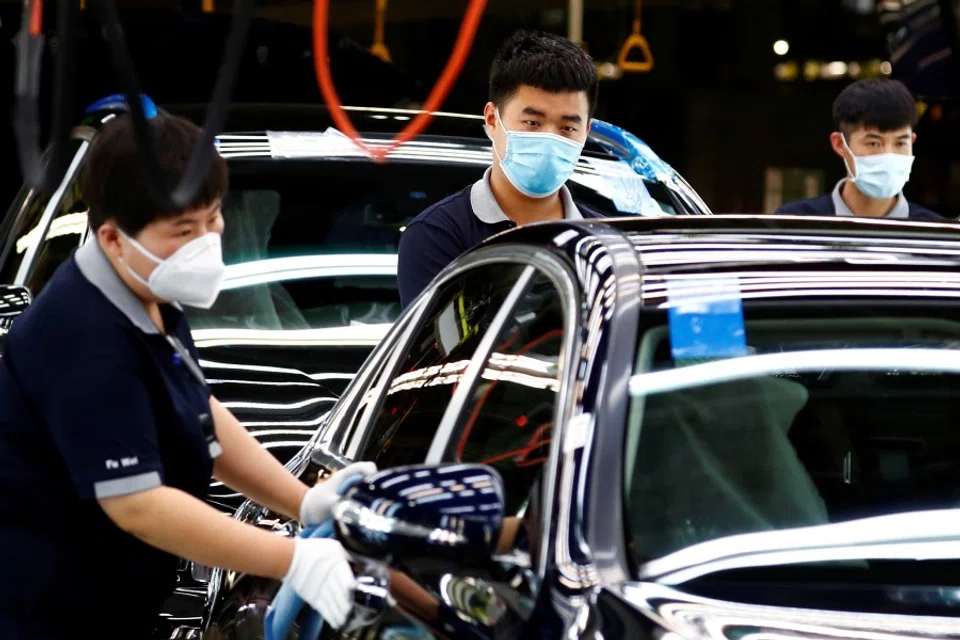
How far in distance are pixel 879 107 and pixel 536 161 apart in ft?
7.08

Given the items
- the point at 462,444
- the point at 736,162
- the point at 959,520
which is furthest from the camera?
the point at 736,162

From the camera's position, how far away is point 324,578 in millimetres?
3045

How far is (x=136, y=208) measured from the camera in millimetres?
3182

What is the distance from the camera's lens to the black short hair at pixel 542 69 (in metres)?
5.11

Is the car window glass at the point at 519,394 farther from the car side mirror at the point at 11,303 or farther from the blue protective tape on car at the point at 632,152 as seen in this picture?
the blue protective tape on car at the point at 632,152

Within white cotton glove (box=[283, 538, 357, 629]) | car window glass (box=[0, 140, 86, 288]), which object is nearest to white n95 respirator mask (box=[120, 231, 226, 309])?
white cotton glove (box=[283, 538, 357, 629])

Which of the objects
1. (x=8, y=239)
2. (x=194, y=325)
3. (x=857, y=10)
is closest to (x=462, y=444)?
(x=194, y=325)

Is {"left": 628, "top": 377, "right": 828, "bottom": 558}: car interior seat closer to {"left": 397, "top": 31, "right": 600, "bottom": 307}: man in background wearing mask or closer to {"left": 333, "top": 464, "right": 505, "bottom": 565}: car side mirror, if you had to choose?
{"left": 333, "top": 464, "right": 505, "bottom": 565}: car side mirror

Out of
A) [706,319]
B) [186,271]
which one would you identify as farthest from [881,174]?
[186,271]

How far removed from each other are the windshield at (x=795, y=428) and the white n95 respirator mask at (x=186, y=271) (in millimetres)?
834

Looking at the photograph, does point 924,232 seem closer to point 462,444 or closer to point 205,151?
point 462,444

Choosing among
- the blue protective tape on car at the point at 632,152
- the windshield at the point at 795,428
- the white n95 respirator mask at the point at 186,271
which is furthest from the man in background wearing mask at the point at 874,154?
the white n95 respirator mask at the point at 186,271

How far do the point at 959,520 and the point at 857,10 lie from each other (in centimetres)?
996

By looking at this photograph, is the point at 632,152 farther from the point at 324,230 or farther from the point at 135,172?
the point at 135,172
